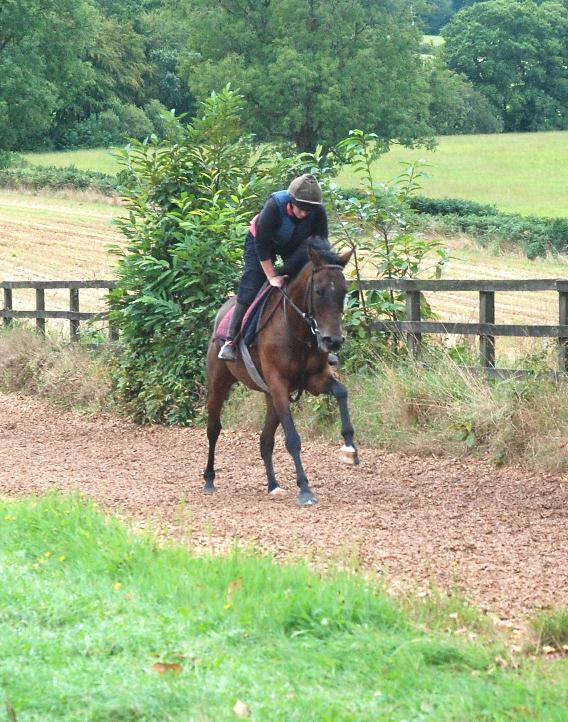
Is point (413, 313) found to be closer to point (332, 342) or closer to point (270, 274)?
point (270, 274)

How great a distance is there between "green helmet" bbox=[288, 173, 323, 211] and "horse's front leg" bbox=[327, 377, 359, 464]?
59.9 inches

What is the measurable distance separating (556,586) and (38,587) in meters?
2.87

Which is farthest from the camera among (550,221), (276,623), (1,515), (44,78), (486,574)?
(44,78)

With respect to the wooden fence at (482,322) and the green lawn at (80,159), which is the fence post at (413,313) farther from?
the green lawn at (80,159)

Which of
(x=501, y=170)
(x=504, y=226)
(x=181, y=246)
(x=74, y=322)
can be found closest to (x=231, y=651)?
(x=181, y=246)

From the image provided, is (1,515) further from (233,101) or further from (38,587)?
(233,101)

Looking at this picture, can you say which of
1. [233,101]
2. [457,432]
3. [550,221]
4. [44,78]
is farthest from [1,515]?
[44,78]

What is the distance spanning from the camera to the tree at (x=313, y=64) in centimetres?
5434

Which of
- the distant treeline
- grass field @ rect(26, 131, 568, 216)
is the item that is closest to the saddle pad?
the distant treeline

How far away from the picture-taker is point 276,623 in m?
5.30

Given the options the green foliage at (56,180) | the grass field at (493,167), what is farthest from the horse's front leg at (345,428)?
the green foliage at (56,180)

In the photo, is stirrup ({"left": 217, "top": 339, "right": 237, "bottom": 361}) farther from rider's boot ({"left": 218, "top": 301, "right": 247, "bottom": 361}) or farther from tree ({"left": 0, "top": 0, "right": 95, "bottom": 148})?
tree ({"left": 0, "top": 0, "right": 95, "bottom": 148})

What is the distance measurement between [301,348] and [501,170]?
210 ft

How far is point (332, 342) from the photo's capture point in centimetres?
898
